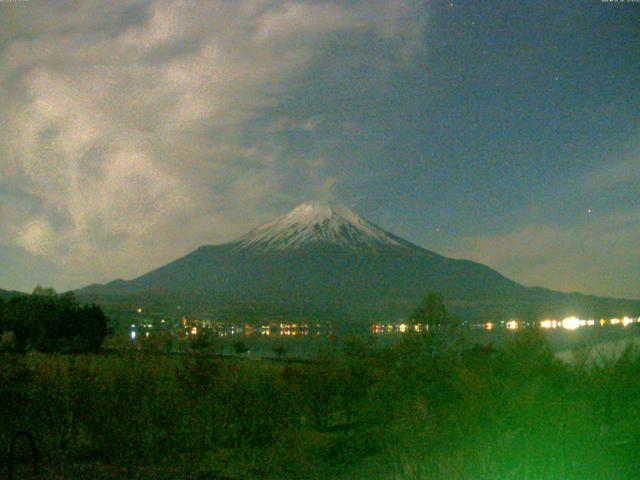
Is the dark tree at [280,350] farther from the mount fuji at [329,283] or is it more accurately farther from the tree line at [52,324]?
the mount fuji at [329,283]

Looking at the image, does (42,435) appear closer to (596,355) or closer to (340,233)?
(596,355)

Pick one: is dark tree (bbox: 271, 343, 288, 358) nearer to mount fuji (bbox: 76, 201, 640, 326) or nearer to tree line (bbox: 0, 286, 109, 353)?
tree line (bbox: 0, 286, 109, 353)

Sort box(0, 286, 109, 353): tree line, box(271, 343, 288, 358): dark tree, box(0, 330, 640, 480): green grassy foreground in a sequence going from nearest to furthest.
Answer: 1. box(0, 330, 640, 480): green grassy foreground
2. box(0, 286, 109, 353): tree line
3. box(271, 343, 288, 358): dark tree

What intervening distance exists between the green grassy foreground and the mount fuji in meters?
83.9

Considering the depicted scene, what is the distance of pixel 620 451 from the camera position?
773 centimetres

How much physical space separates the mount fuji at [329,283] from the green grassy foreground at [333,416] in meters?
83.9

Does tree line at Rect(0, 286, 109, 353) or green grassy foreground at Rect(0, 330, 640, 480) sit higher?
tree line at Rect(0, 286, 109, 353)

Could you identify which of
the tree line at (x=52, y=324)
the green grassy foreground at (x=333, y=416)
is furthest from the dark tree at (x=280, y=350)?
the green grassy foreground at (x=333, y=416)

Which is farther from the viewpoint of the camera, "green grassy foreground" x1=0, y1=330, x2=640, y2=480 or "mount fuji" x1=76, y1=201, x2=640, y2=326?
"mount fuji" x1=76, y1=201, x2=640, y2=326

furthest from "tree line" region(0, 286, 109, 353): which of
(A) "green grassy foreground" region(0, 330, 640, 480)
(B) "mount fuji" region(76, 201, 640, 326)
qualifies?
(B) "mount fuji" region(76, 201, 640, 326)

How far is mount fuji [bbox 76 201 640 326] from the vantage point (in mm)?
114812

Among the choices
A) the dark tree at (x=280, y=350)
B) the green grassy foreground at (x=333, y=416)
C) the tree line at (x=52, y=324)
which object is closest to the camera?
the green grassy foreground at (x=333, y=416)

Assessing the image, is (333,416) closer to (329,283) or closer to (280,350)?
(280,350)

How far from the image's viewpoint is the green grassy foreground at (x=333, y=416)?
7004 mm
